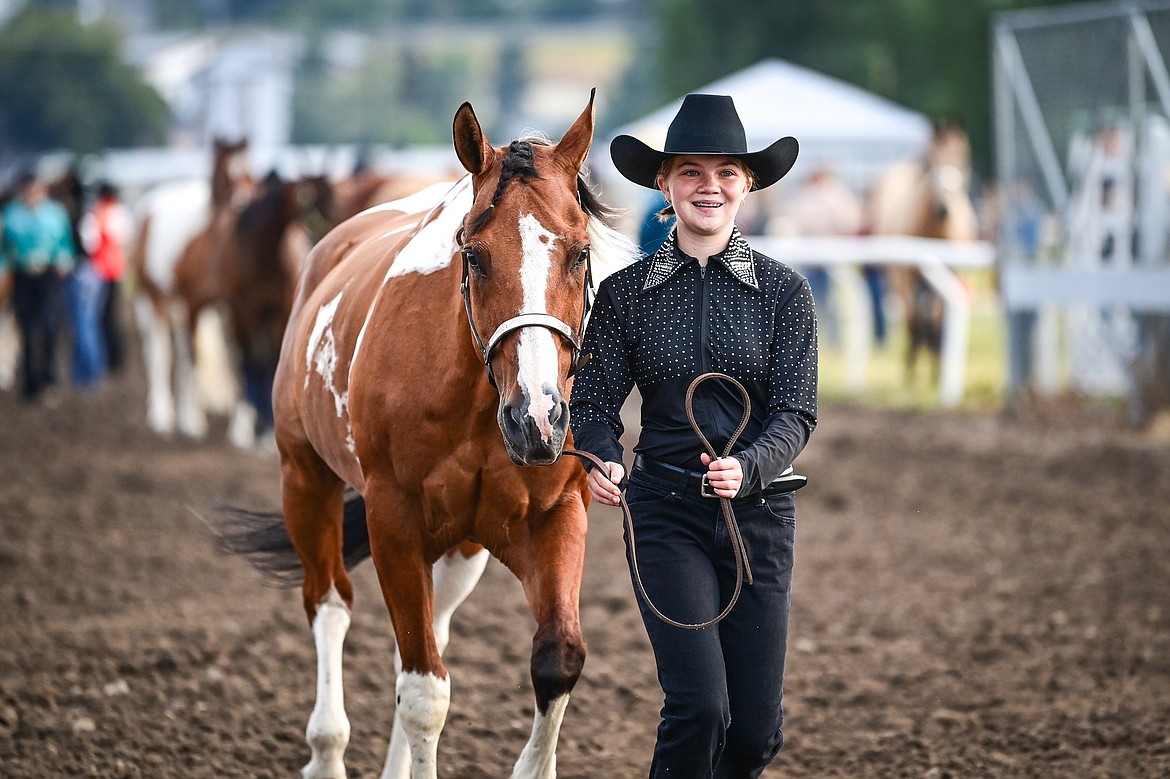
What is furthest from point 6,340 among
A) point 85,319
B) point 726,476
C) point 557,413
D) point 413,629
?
point 726,476

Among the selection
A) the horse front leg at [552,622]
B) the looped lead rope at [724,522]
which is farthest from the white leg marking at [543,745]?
the looped lead rope at [724,522]

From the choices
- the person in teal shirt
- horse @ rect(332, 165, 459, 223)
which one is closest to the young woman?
horse @ rect(332, 165, 459, 223)

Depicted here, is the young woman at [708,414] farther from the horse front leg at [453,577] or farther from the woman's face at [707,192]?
the horse front leg at [453,577]

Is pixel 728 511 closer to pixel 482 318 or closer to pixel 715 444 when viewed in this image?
pixel 715 444

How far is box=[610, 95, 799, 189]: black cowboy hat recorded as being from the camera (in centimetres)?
349

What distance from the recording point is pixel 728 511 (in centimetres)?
335

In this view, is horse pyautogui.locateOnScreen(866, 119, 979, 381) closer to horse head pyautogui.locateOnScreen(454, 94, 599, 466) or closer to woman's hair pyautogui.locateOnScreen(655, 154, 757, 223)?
woman's hair pyautogui.locateOnScreen(655, 154, 757, 223)

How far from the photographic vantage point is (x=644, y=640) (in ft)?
21.0

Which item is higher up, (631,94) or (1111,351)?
(631,94)

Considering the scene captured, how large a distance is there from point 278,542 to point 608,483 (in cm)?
234

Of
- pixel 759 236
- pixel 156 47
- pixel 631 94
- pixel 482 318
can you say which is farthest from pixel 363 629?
pixel 156 47

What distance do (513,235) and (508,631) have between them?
11.2 feet

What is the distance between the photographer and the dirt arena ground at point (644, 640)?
4812 mm

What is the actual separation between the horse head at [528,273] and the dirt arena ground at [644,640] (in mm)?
1733
